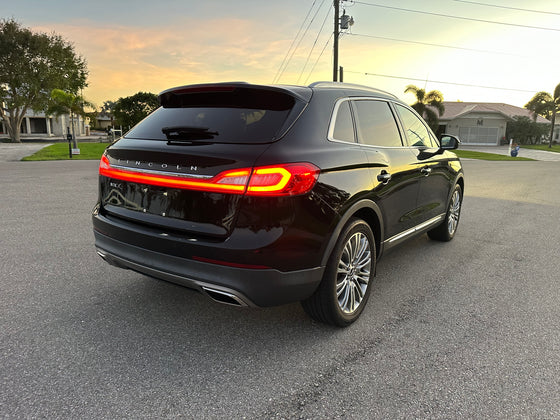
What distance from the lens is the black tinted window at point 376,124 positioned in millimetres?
3387

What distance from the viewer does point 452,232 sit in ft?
18.6

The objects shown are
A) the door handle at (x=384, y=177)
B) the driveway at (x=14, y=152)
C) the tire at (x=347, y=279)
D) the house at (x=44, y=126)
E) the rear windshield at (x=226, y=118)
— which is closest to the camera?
the rear windshield at (x=226, y=118)

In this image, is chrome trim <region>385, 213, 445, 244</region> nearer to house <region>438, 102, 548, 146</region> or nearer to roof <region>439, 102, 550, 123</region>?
roof <region>439, 102, 550, 123</region>

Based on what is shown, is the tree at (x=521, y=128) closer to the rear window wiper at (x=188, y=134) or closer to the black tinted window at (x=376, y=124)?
the black tinted window at (x=376, y=124)

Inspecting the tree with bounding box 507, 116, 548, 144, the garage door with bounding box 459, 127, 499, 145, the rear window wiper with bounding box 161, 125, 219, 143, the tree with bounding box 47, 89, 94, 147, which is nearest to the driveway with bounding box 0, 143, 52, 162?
the tree with bounding box 47, 89, 94, 147

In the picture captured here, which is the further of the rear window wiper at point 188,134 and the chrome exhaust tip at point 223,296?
the rear window wiper at point 188,134

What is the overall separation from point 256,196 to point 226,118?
0.72 metres

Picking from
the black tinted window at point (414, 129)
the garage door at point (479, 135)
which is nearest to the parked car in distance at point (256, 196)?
the black tinted window at point (414, 129)

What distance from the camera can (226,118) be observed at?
110 inches

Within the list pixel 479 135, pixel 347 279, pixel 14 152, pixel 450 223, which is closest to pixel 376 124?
pixel 347 279

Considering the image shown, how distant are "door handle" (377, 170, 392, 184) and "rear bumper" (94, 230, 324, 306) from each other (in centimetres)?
104

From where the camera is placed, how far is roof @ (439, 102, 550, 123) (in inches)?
2053

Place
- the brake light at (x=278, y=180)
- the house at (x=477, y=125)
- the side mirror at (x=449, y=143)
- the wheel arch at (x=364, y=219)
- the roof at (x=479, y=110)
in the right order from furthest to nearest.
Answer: the house at (x=477, y=125)
the roof at (x=479, y=110)
the side mirror at (x=449, y=143)
the wheel arch at (x=364, y=219)
the brake light at (x=278, y=180)

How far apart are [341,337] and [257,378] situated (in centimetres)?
78
